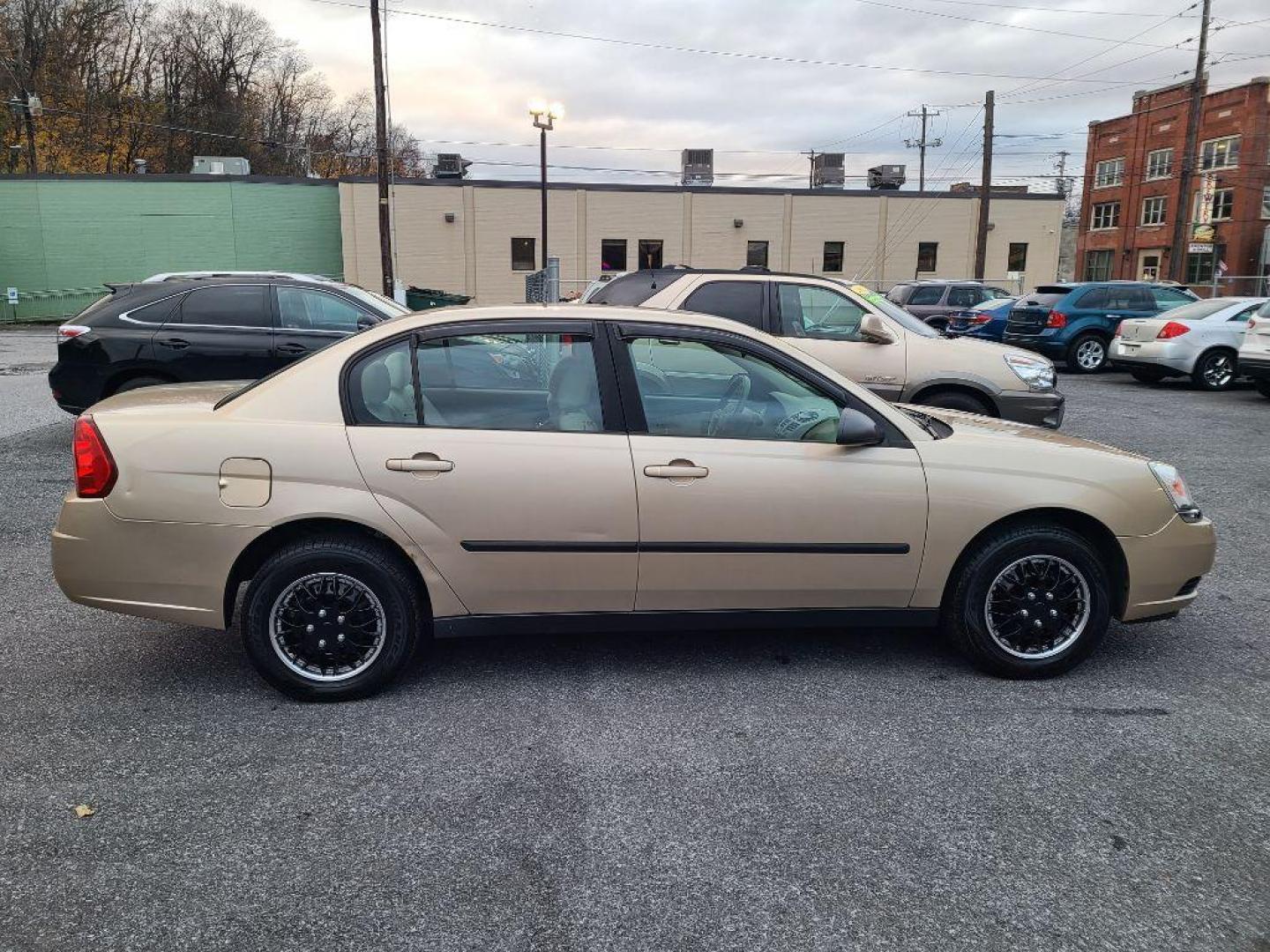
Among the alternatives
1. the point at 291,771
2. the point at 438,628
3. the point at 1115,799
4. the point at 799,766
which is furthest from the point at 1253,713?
the point at 291,771

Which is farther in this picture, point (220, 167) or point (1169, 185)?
point (1169, 185)

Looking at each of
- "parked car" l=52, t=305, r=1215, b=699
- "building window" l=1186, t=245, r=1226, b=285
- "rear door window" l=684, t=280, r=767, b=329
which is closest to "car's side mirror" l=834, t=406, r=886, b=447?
"parked car" l=52, t=305, r=1215, b=699

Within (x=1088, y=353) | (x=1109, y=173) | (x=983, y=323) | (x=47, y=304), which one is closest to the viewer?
(x=1088, y=353)

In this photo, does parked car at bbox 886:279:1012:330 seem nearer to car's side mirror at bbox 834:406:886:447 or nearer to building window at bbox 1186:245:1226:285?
car's side mirror at bbox 834:406:886:447

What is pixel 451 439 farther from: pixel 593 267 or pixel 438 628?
pixel 593 267

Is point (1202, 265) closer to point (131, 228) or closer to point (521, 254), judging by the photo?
point (521, 254)

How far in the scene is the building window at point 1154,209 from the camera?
51.6 meters

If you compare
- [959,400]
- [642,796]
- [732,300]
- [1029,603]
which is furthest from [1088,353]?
[642,796]

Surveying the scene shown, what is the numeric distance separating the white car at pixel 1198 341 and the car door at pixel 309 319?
12827mm

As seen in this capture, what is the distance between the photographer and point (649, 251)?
133ft

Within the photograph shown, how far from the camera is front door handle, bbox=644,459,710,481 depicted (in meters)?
3.90

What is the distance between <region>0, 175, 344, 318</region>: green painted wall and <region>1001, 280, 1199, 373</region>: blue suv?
28275 millimetres

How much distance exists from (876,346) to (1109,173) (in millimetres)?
57775

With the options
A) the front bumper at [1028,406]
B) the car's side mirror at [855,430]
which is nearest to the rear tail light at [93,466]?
the car's side mirror at [855,430]
